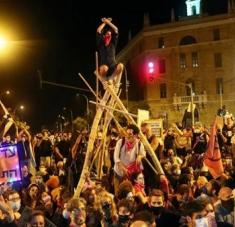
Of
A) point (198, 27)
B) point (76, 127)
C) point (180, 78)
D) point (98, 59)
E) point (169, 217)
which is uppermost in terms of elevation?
point (198, 27)

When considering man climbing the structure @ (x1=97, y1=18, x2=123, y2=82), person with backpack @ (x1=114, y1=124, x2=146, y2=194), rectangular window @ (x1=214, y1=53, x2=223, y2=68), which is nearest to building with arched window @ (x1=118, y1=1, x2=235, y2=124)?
rectangular window @ (x1=214, y1=53, x2=223, y2=68)

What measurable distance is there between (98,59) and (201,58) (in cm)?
6115

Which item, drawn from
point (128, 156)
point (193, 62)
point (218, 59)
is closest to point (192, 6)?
point (193, 62)

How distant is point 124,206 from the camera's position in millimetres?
7914

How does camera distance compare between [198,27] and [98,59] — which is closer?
[98,59]

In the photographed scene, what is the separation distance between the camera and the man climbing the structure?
1230cm

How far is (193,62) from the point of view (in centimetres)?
7438

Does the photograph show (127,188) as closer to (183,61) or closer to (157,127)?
(157,127)

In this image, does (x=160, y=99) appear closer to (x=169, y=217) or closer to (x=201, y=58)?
(x=201, y=58)

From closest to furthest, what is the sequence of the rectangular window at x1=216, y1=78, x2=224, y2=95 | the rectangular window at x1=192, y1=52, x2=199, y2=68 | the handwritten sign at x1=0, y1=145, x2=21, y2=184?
the handwritten sign at x1=0, y1=145, x2=21, y2=184 → the rectangular window at x1=216, y1=78, x2=224, y2=95 → the rectangular window at x1=192, y1=52, x2=199, y2=68

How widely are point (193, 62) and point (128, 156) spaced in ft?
208

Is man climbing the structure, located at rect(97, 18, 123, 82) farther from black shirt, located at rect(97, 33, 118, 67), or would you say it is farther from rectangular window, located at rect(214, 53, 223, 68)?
rectangular window, located at rect(214, 53, 223, 68)

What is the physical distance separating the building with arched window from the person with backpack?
59.4m

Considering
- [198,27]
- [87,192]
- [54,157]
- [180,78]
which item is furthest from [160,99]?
[87,192]
